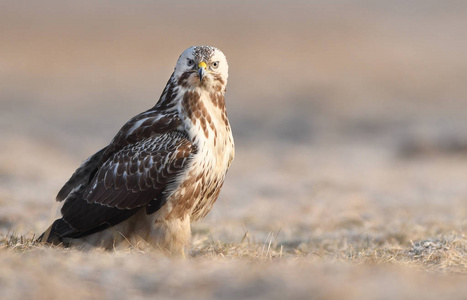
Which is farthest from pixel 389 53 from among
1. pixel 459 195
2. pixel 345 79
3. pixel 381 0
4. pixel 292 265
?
pixel 381 0

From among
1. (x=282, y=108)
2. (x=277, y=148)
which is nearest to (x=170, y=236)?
(x=277, y=148)

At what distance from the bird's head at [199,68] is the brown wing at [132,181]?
0.47 m

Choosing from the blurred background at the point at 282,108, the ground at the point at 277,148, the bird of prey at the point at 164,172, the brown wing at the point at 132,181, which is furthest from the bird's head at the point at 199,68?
the blurred background at the point at 282,108

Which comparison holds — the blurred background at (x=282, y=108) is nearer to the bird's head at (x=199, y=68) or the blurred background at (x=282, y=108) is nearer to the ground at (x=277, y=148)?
the ground at (x=277, y=148)

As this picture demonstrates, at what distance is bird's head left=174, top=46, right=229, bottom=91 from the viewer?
263 inches

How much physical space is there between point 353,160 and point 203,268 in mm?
11429

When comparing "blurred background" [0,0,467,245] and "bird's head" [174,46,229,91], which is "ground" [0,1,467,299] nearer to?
"blurred background" [0,0,467,245]

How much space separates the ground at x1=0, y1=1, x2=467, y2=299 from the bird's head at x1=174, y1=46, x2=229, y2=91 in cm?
135

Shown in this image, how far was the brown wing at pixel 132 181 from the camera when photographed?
6406 mm

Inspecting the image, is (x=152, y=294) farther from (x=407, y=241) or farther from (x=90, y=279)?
Result: (x=407, y=241)

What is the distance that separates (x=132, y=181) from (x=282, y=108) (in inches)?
613

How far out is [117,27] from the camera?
4106 cm

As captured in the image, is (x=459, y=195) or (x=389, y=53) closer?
(x=459, y=195)

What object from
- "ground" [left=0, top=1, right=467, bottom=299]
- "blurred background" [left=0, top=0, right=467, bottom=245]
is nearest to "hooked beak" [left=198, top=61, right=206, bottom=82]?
"ground" [left=0, top=1, right=467, bottom=299]
